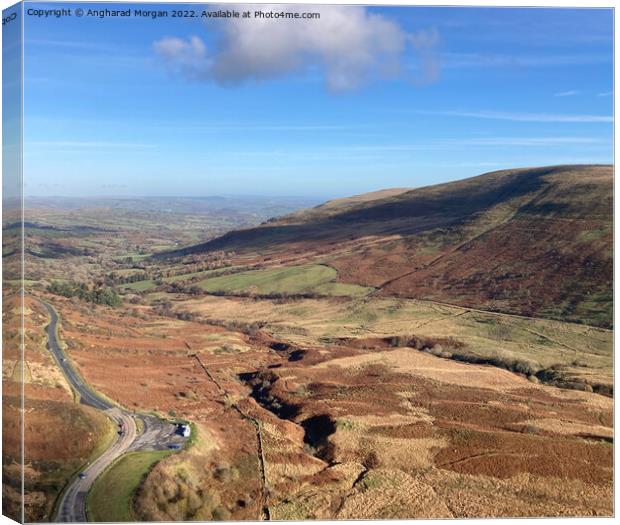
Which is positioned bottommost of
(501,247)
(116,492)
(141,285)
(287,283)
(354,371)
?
(116,492)

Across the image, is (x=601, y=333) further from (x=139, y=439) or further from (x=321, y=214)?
(x=321, y=214)

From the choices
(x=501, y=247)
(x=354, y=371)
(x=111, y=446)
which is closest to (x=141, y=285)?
(x=354, y=371)

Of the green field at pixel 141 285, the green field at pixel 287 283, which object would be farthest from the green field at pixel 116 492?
the green field at pixel 141 285

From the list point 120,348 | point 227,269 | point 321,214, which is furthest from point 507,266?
point 321,214

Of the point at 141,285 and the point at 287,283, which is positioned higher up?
the point at 287,283

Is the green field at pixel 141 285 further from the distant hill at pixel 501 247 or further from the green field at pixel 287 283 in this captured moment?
the distant hill at pixel 501 247

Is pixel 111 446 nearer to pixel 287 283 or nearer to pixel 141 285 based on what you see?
pixel 287 283
